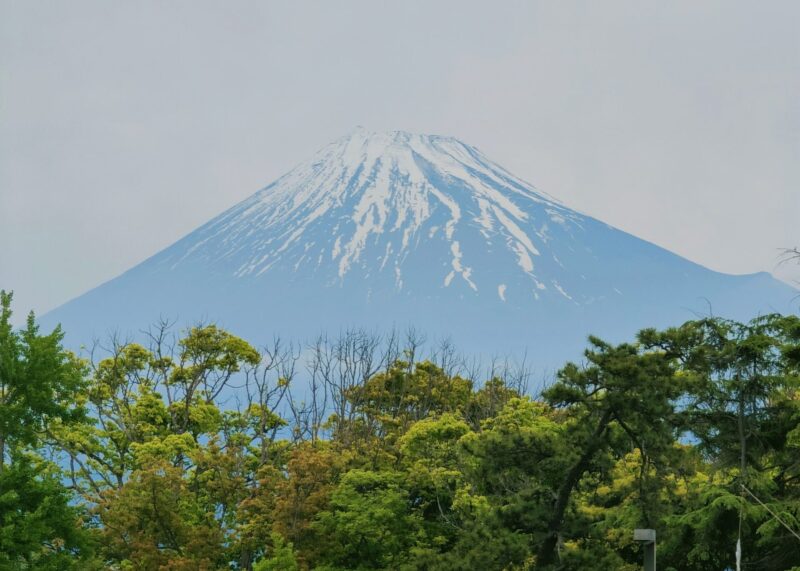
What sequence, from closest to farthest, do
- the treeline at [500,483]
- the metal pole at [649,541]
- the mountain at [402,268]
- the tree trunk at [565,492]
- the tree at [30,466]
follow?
1. the metal pole at [649,541]
2. the tree trunk at [565,492]
3. the treeline at [500,483]
4. the tree at [30,466]
5. the mountain at [402,268]

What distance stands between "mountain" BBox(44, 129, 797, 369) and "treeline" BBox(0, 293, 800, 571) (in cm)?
12571

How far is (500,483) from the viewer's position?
51.2 feet

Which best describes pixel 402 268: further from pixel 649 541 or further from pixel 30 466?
pixel 649 541

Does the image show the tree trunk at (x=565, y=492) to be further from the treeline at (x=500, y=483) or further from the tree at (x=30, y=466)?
the tree at (x=30, y=466)

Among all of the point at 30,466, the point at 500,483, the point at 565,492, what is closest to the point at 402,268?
the point at 30,466

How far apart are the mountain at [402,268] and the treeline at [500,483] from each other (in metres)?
126

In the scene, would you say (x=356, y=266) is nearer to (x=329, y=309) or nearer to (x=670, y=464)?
(x=329, y=309)

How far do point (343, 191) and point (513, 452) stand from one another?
6487 inches

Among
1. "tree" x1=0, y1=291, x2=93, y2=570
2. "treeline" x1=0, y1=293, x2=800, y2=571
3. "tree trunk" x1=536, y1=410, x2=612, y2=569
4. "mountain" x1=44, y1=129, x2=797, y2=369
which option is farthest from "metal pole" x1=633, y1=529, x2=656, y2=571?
"mountain" x1=44, y1=129, x2=797, y2=369

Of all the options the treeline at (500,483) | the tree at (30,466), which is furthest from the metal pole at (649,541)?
the tree at (30,466)

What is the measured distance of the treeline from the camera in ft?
47.8

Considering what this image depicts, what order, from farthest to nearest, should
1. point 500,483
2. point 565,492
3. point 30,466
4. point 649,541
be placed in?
point 30,466, point 500,483, point 565,492, point 649,541

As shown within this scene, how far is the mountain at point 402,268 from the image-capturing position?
15888cm

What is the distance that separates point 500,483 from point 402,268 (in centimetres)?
14975
